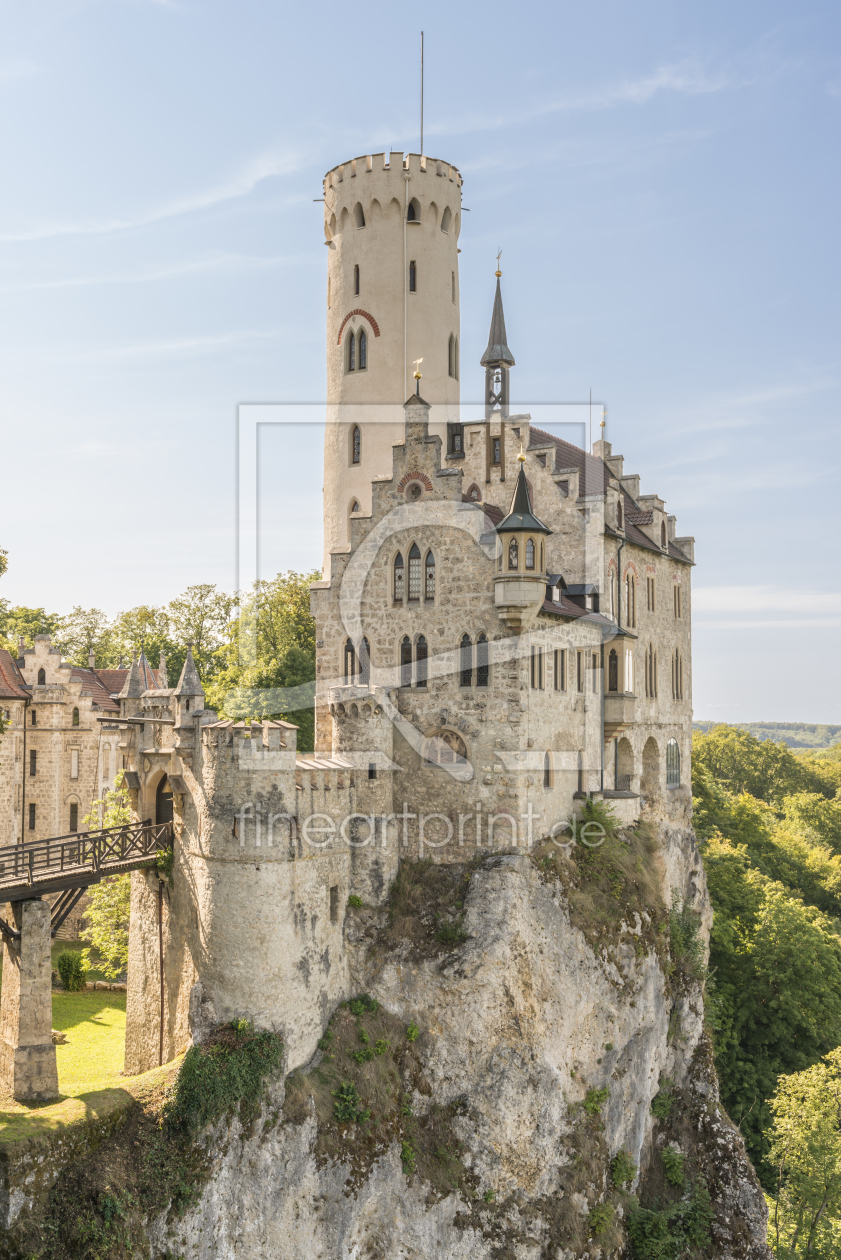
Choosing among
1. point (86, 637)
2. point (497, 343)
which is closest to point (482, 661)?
point (497, 343)

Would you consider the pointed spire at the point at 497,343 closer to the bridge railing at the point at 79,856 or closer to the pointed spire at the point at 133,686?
the pointed spire at the point at 133,686

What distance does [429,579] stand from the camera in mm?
32438

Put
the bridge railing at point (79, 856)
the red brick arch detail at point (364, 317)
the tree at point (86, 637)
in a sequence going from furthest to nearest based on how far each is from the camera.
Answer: the tree at point (86, 637)
the red brick arch detail at point (364, 317)
the bridge railing at point (79, 856)

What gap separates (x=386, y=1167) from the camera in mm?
26641

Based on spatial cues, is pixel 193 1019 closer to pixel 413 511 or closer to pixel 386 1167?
pixel 386 1167

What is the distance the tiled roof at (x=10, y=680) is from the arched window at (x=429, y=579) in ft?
92.5

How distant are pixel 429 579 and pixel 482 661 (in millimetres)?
3543

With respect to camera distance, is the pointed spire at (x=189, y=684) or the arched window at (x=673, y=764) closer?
the pointed spire at (x=189, y=684)

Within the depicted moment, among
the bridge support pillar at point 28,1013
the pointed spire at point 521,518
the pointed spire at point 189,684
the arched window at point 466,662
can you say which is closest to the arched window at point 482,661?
the arched window at point 466,662

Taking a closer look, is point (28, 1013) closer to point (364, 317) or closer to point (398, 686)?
point (398, 686)

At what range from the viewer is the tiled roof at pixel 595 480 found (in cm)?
3841

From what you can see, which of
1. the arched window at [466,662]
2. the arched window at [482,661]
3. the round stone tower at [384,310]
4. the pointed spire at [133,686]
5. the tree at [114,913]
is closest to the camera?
the arched window at [482,661]

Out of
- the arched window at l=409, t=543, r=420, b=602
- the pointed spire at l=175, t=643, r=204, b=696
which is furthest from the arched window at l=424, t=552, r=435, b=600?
the pointed spire at l=175, t=643, r=204, b=696

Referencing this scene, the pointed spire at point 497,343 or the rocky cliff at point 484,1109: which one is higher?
the pointed spire at point 497,343
